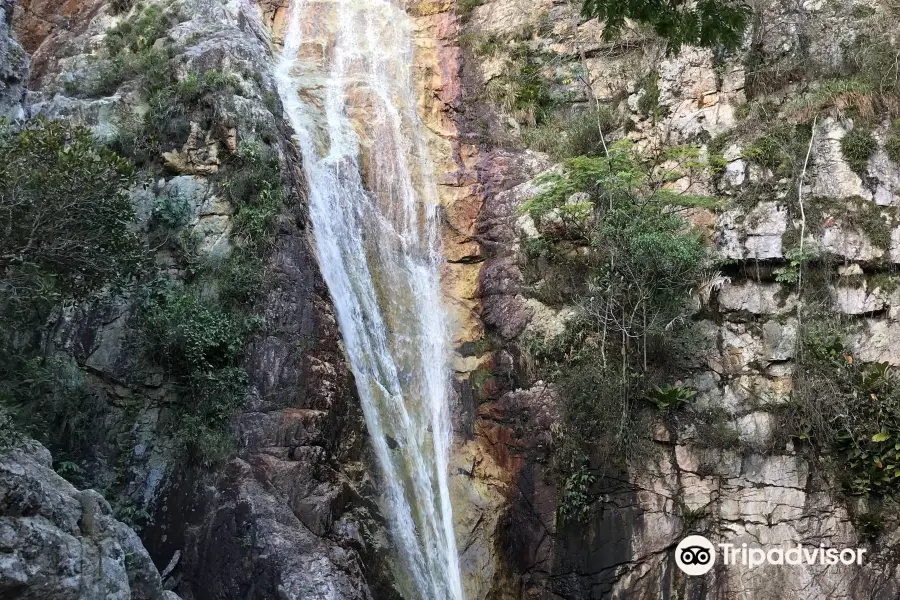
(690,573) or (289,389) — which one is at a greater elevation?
(289,389)

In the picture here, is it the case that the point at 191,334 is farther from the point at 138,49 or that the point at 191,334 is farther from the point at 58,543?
the point at 138,49

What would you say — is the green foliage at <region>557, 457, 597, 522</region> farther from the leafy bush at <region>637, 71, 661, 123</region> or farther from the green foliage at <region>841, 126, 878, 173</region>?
the leafy bush at <region>637, 71, 661, 123</region>

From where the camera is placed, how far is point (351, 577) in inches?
348

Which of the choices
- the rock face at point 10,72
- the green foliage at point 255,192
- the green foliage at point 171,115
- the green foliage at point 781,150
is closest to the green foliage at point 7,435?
the green foliage at point 255,192

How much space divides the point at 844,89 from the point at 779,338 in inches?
179

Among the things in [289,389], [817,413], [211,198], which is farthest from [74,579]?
[817,413]

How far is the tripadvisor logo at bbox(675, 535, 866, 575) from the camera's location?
9555 millimetres

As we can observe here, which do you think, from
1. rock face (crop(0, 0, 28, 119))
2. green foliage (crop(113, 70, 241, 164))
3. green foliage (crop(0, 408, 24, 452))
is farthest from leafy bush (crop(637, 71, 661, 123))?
green foliage (crop(0, 408, 24, 452))

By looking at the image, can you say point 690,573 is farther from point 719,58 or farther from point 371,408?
point 719,58

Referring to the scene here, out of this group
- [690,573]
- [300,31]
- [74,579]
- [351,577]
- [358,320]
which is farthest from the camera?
[300,31]

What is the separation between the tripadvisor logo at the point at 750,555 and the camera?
9.55 metres

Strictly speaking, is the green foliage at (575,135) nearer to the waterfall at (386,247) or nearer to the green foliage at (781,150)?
the waterfall at (386,247)

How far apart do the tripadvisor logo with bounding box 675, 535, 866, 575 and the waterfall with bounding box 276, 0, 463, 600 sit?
325 cm

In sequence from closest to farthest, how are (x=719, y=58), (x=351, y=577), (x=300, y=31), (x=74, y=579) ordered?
(x=74, y=579), (x=351, y=577), (x=719, y=58), (x=300, y=31)
